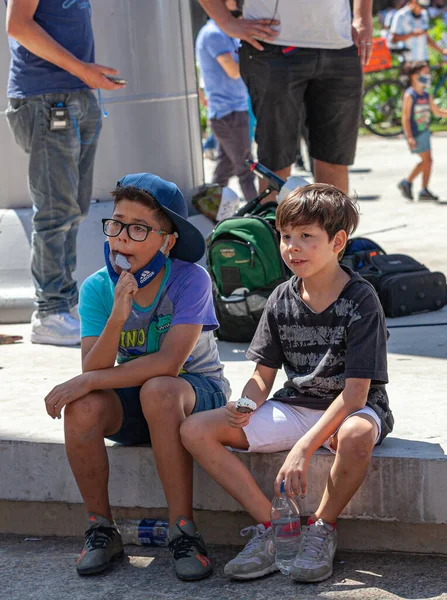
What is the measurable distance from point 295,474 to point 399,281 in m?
2.35

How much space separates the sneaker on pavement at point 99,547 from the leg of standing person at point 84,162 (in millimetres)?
1901

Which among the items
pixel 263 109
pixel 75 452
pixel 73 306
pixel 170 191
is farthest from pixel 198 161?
pixel 75 452

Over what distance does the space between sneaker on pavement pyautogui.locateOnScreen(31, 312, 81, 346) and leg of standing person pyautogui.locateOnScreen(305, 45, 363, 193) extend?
156 cm

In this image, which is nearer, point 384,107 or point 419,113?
point 419,113

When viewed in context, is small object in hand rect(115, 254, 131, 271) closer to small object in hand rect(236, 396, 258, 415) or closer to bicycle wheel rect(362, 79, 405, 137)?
small object in hand rect(236, 396, 258, 415)

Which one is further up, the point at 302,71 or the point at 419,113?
the point at 302,71

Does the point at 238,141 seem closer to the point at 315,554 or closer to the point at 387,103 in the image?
the point at 315,554

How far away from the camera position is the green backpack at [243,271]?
4852 mm

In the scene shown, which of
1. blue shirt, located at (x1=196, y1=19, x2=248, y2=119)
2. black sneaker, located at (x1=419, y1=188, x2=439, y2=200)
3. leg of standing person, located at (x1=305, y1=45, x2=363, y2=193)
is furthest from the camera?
black sneaker, located at (x1=419, y1=188, x2=439, y2=200)

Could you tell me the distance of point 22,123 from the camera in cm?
477

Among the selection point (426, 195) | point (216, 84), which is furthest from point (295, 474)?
point (426, 195)

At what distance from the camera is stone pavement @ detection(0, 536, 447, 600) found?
9.63 ft

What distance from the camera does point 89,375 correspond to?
126 inches

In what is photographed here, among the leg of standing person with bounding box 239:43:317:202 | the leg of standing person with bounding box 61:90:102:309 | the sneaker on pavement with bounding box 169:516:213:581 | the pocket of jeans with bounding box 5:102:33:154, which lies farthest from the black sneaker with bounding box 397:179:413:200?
the sneaker on pavement with bounding box 169:516:213:581
